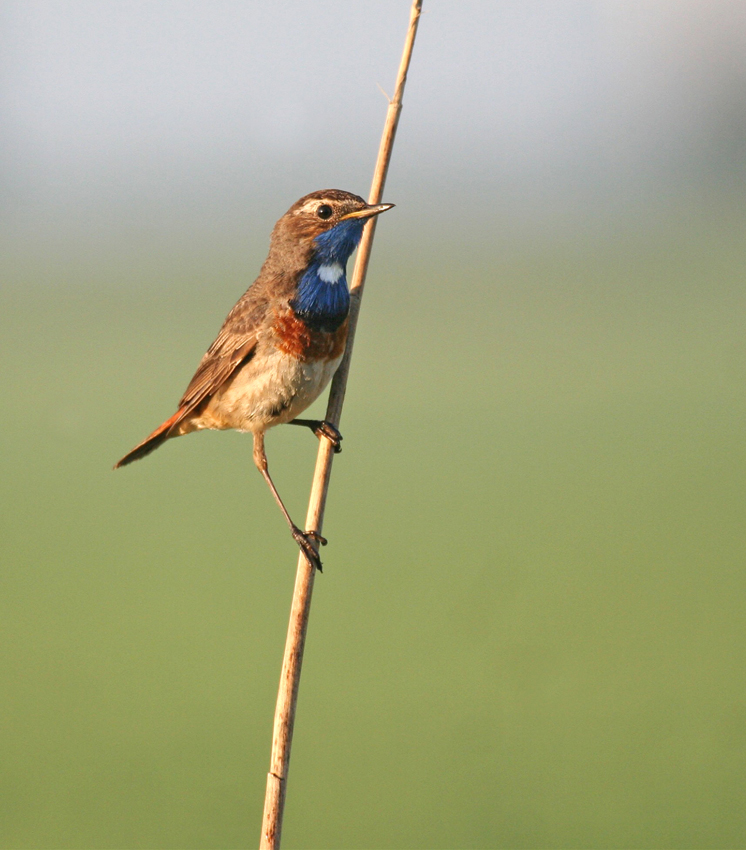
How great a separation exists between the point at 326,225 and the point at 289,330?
47 cm

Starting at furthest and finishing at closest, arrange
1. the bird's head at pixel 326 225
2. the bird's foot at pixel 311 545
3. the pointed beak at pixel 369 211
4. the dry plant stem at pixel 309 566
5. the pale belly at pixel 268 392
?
1. the pale belly at pixel 268 392
2. the bird's head at pixel 326 225
3. the pointed beak at pixel 369 211
4. the bird's foot at pixel 311 545
5. the dry plant stem at pixel 309 566

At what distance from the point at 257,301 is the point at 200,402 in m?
0.59

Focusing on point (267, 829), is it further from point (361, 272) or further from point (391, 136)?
point (391, 136)

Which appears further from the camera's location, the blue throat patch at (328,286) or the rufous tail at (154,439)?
the rufous tail at (154,439)

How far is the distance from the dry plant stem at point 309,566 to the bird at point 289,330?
4.5 inches

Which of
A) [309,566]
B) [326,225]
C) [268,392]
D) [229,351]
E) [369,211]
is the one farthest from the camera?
[229,351]

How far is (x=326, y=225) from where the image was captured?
3.97 metres

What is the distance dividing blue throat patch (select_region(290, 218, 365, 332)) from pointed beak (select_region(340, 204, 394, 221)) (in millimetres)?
50

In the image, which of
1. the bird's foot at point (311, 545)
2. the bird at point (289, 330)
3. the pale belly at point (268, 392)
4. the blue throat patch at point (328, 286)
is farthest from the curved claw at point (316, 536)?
the blue throat patch at point (328, 286)

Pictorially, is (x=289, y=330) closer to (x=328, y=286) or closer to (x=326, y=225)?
(x=328, y=286)

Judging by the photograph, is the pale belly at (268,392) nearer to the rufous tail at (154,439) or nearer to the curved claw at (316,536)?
the rufous tail at (154,439)

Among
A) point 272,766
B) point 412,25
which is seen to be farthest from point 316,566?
point 412,25

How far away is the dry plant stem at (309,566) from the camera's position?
2803 millimetres

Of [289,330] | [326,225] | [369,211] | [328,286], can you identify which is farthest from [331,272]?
[369,211]
